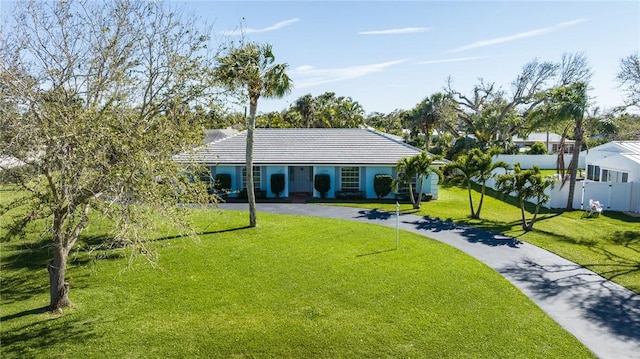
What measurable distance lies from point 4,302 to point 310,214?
14758mm

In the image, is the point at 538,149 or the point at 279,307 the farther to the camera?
the point at 538,149

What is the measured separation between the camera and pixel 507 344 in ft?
31.4

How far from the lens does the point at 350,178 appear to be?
2981cm

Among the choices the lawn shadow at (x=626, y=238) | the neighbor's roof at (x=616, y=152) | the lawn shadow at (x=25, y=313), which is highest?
the neighbor's roof at (x=616, y=152)

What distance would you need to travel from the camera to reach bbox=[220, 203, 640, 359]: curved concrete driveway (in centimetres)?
1006

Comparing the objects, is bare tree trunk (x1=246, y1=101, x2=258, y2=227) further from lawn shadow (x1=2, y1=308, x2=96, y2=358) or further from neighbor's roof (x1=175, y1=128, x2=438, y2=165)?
lawn shadow (x1=2, y1=308, x2=96, y2=358)

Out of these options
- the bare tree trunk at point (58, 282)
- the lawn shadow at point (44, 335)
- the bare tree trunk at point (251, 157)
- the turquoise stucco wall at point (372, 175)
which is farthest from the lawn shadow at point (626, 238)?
the bare tree trunk at point (58, 282)

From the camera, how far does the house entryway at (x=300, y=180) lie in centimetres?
3152

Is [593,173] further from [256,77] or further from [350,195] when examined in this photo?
[256,77]

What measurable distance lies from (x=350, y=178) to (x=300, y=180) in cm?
415

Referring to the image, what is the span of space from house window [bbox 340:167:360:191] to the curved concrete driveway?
8.31m

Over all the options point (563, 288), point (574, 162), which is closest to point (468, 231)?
point (563, 288)

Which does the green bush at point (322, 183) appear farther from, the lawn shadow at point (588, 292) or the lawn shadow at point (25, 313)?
the lawn shadow at point (25, 313)

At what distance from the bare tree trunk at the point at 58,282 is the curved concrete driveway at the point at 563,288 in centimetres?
1314
